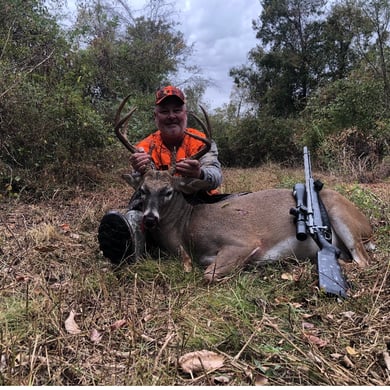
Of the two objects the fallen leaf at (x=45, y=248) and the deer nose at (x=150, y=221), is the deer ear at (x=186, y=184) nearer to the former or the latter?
the deer nose at (x=150, y=221)

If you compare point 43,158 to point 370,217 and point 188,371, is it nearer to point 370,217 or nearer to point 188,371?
point 370,217

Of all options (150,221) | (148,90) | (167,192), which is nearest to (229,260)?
(150,221)

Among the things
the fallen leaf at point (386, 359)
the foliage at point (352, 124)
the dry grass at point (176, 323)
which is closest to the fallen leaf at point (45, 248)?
the dry grass at point (176, 323)

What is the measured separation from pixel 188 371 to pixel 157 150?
10.7ft

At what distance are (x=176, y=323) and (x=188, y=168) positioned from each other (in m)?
1.80

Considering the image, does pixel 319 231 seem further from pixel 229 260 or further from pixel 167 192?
pixel 167 192

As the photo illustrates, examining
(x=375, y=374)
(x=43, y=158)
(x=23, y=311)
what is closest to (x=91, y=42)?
(x=43, y=158)

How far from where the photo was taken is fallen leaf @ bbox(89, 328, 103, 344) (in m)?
2.31

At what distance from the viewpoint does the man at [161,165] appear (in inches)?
142

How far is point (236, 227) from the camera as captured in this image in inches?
160

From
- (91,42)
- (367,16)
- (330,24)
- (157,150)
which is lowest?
(157,150)

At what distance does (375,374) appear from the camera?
6.43 ft

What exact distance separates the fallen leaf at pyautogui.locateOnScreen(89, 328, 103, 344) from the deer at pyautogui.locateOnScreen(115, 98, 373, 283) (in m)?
1.40

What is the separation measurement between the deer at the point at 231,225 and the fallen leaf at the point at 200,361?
1.56 metres
